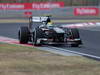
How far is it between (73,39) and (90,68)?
20.6 feet

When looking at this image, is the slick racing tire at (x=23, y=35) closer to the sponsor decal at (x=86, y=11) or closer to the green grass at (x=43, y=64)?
the green grass at (x=43, y=64)

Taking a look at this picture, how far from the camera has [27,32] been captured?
16281 millimetres

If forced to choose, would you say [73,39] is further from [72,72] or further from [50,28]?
[72,72]

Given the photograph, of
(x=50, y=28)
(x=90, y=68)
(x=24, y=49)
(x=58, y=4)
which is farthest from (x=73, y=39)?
(x=58, y=4)

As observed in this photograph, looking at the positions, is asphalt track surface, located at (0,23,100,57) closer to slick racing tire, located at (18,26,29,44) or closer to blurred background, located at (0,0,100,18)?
slick racing tire, located at (18,26,29,44)

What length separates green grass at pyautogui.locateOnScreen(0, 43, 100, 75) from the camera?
29.9 feet

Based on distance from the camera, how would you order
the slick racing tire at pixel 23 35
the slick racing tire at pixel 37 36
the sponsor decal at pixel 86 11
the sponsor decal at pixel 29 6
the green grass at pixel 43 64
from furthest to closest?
the sponsor decal at pixel 29 6 → the sponsor decal at pixel 86 11 → the slick racing tire at pixel 23 35 → the slick racing tire at pixel 37 36 → the green grass at pixel 43 64

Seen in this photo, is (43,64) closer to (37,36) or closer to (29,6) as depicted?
(37,36)

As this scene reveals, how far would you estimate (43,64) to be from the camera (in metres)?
10.3

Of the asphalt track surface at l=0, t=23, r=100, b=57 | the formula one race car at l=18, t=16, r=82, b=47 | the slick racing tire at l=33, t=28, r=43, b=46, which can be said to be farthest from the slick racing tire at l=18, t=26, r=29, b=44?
the asphalt track surface at l=0, t=23, r=100, b=57

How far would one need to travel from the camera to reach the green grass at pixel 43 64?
29.9ft

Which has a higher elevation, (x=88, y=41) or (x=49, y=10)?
(x=49, y=10)

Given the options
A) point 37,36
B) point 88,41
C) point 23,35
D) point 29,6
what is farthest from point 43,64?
point 29,6

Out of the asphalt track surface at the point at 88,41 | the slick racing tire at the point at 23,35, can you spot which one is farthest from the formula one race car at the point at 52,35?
the asphalt track surface at the point at 88,41
